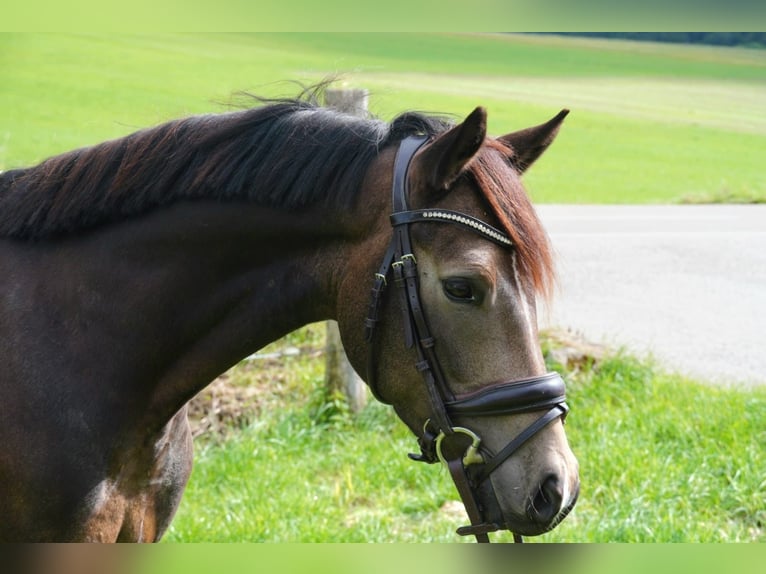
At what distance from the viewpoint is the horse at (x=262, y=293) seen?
7.86 ft

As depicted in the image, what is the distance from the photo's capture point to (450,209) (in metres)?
2.48

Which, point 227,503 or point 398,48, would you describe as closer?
point 227,503

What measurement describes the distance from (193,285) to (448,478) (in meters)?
3.14

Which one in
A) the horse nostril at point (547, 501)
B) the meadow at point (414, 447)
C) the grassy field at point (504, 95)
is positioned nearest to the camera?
the horse nostril at point (547, 501)

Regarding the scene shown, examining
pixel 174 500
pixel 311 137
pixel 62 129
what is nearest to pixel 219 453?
pixel 174 500

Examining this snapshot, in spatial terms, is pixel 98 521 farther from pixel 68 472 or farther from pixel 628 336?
pixel 628 336

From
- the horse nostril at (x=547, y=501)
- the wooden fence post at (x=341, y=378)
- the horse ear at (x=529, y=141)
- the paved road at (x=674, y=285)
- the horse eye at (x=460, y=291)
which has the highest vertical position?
the horse ear at (x=529, y=141)

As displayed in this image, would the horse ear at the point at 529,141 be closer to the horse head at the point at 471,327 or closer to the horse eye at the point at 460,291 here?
the horse head at the point at 471,327

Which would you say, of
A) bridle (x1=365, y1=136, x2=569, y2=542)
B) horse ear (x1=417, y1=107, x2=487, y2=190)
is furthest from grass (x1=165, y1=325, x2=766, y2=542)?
horse ear (x1=417, y1=107, x2=487, y2=190)

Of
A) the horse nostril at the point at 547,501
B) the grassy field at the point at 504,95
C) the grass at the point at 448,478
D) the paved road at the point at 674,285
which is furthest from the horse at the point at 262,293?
the grassy field at the point at 504,95

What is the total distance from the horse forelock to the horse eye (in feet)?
0.62

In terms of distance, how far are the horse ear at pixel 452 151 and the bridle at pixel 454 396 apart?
9 cm

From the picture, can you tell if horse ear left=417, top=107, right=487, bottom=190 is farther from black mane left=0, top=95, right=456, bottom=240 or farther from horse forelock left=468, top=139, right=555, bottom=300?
black mane left=0, top=95, right=456, bottom=240

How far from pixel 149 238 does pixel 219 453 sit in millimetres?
3319
